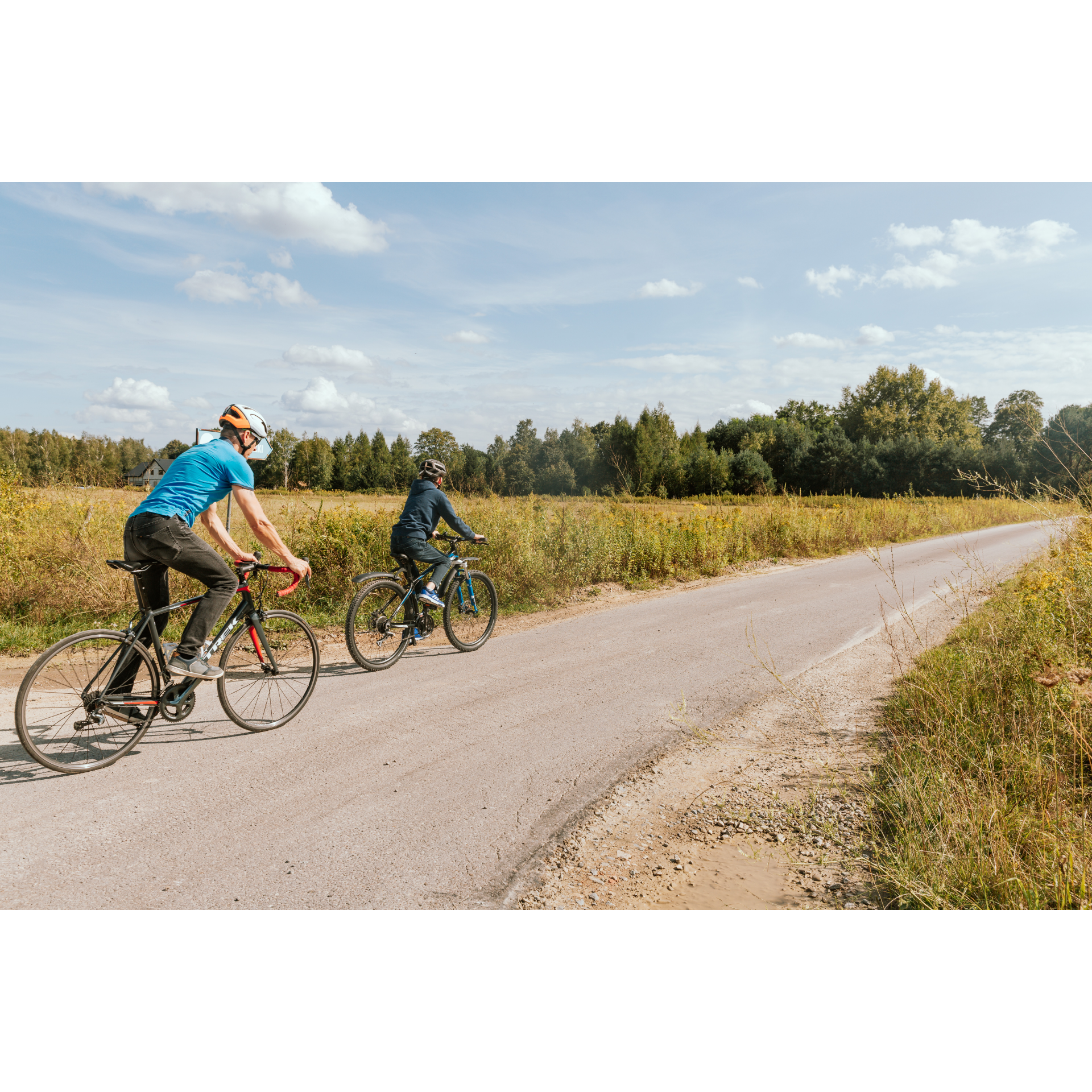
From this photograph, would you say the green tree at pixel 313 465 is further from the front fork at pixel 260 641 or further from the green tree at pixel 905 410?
the green tree at pixel 905 410

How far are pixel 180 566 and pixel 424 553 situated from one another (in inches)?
116

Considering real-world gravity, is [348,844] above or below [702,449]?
below

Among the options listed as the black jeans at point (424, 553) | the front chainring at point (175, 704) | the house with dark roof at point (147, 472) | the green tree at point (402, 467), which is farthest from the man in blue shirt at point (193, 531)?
the green tree at point (402, 467)

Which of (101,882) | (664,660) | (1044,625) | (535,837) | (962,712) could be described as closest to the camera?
(101,882)

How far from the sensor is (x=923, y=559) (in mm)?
16375

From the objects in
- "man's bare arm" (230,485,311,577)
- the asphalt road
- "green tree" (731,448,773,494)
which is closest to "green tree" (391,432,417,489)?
the asphalt road

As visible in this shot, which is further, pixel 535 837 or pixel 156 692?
pixel 156 692

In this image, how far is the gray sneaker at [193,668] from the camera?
4.41 m

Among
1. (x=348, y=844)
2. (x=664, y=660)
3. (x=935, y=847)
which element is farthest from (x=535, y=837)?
(x=664, y=660)

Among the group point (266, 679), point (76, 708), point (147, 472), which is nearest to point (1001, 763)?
point (266, 679)

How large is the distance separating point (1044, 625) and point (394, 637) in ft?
18.8

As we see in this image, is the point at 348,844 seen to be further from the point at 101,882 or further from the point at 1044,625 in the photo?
the point at 1044,625

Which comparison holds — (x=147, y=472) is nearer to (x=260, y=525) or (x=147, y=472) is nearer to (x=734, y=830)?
(x=260, y=525)

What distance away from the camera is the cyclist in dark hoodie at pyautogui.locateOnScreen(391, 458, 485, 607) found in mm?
7129
